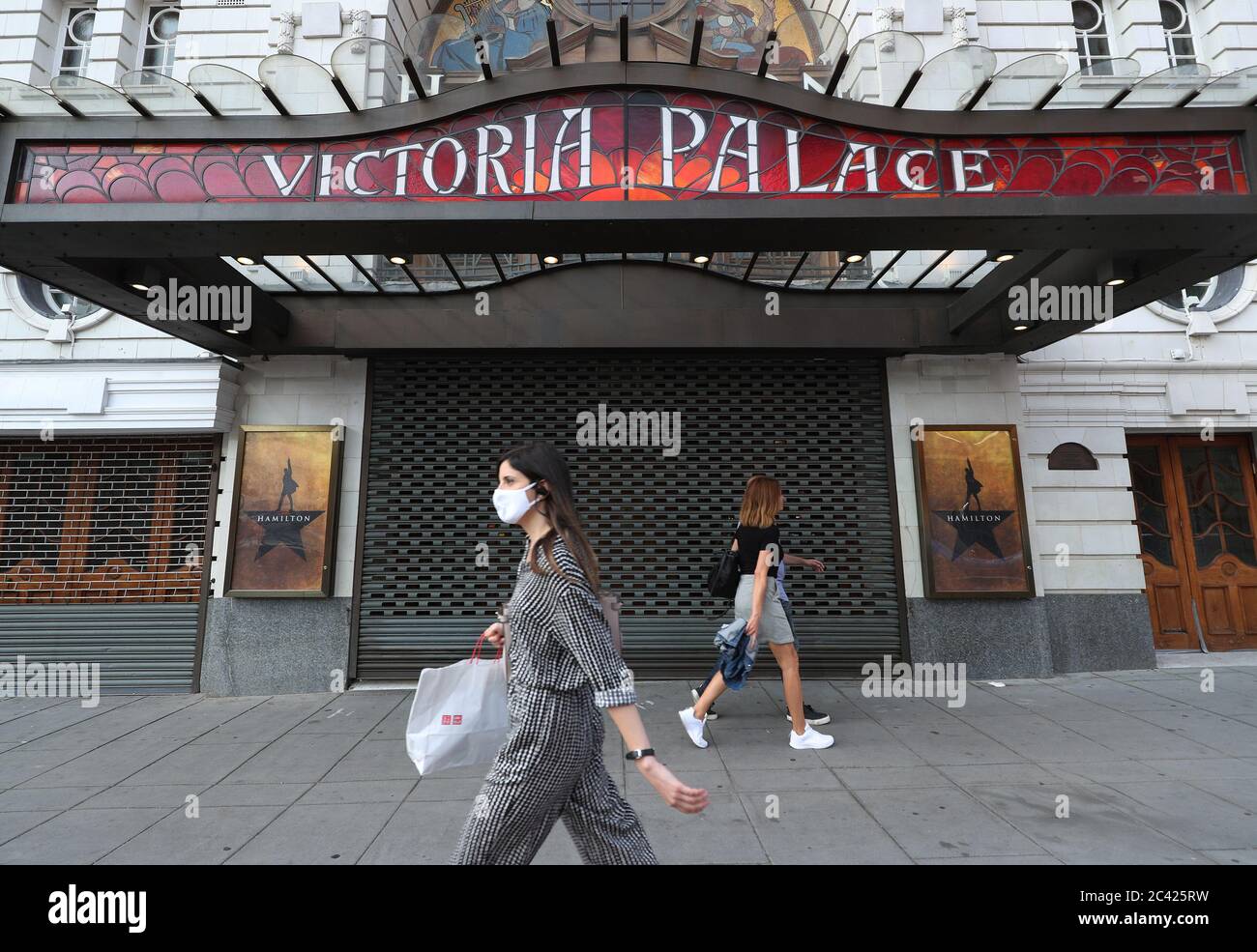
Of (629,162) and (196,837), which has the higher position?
(629,162)

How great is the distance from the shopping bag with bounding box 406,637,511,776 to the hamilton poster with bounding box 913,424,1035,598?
20.9 feet

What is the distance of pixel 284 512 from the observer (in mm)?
7266

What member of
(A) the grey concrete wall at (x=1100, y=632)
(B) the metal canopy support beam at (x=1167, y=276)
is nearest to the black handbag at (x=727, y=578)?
(B) the metal canopy support beam at (x=1167, y=276)

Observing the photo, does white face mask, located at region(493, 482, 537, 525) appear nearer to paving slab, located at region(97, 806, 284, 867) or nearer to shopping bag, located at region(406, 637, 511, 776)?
shopping bag, located at region(406, 637, 511, 776)

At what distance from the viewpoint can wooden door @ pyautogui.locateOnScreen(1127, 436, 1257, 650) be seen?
26.6 feet

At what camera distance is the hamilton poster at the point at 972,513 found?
23.8 feet

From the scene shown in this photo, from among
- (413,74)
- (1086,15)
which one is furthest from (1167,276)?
(413,74)

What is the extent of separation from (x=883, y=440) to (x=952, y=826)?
4.99 m

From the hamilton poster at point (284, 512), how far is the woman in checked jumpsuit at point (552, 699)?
19.2ft

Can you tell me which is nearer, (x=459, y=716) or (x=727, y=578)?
(x=459, y=716)

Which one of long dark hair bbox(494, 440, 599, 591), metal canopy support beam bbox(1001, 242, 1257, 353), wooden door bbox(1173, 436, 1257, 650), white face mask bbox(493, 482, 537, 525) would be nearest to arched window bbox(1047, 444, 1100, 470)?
metal canopy support beam bbox(1001, 242, 1257, 353)

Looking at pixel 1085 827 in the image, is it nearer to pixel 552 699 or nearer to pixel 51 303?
pixel 552 699

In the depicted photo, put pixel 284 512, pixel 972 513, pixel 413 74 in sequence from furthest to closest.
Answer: pixel 972 513, pixel 284 512, pixel 413 74

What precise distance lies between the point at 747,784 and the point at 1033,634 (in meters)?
4.98
